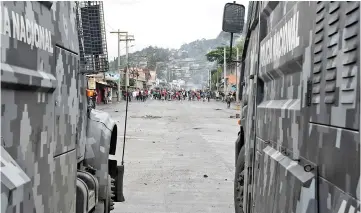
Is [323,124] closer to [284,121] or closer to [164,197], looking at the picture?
[284,121]

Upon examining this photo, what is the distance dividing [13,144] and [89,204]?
1982 millimetres

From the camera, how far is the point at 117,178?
5312 mm

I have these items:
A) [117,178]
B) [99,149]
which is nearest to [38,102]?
[99,149]

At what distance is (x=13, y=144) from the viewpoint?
1.90 m

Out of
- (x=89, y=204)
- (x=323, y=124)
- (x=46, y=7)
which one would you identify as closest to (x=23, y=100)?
(x=46, y=7)

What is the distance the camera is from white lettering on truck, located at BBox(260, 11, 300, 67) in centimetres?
254

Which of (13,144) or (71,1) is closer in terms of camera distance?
(13,144)

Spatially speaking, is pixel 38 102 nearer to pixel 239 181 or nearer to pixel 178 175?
pixel 239 181

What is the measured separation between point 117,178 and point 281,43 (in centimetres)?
299

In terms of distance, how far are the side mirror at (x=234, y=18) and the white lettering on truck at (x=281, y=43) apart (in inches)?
53.8

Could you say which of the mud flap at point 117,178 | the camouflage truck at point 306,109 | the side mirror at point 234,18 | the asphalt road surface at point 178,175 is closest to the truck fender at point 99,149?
the mud flap at point 117,178

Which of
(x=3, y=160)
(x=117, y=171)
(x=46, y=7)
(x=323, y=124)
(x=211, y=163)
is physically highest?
(x=46, y=7)

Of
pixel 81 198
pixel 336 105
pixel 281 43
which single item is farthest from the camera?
pixel 81 198

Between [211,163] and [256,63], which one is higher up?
[256,63]
